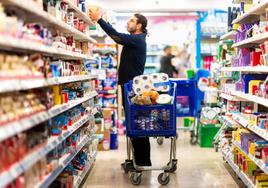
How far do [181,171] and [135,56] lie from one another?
1.62 m

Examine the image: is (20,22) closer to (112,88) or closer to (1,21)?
(1,21)

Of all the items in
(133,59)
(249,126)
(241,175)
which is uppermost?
(133,59)

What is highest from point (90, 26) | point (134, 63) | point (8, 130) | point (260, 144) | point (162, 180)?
point (90, 26)

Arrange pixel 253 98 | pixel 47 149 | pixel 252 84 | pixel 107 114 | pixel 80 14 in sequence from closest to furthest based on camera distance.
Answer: pixel 47 149
pixel 253 98
pixel 252 84
pixel 80 14
pixel 107 114

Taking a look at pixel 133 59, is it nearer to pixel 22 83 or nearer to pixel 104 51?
pixel 104 51

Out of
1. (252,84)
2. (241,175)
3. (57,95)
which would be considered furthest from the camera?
(241,175)

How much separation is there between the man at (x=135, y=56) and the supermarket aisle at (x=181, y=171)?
0.96 ft

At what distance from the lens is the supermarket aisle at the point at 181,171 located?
5012 millimetres

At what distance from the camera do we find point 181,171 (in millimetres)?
5609

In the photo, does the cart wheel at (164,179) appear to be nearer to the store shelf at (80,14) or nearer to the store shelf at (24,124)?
the store shelf at (24,124)

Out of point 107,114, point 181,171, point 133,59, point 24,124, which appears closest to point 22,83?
point 24,124

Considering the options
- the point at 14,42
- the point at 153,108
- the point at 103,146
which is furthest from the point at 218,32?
the point at 14,42

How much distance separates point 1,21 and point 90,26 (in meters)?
3.90

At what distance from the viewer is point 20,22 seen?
2.63m
